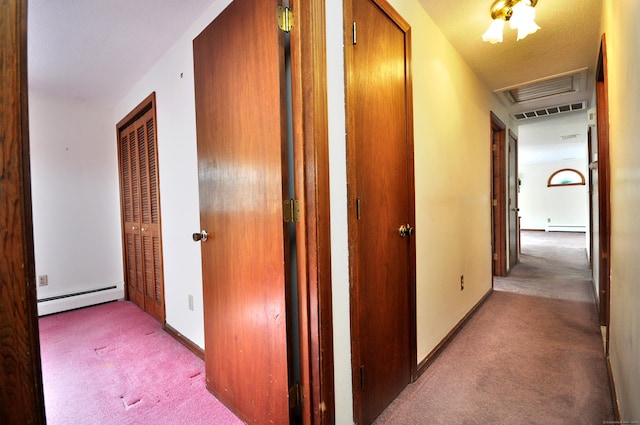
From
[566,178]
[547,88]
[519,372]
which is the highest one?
[547,88]

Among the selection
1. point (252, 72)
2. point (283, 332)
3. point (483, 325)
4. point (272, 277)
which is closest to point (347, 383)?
point (283, 332)

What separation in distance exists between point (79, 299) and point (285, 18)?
11.8 ft

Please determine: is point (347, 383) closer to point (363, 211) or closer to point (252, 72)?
point (363, 211)

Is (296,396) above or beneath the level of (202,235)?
beneath

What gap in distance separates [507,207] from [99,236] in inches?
205

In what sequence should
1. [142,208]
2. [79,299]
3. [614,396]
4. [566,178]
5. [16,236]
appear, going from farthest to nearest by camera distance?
[566,178] → [79,299] → [142,208] → [614,396] → [16,236]

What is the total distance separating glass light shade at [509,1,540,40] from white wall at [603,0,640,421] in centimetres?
34

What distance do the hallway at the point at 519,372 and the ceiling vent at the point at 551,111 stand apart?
99.1 inches

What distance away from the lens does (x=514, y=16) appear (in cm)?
169

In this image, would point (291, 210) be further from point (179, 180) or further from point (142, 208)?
point (142, 208)

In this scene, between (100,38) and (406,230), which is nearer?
(406,230)

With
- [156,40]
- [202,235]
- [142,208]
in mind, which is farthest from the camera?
[142,208]

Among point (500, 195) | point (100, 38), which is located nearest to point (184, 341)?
point (100, 38)

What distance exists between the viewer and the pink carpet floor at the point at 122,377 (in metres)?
1.47
